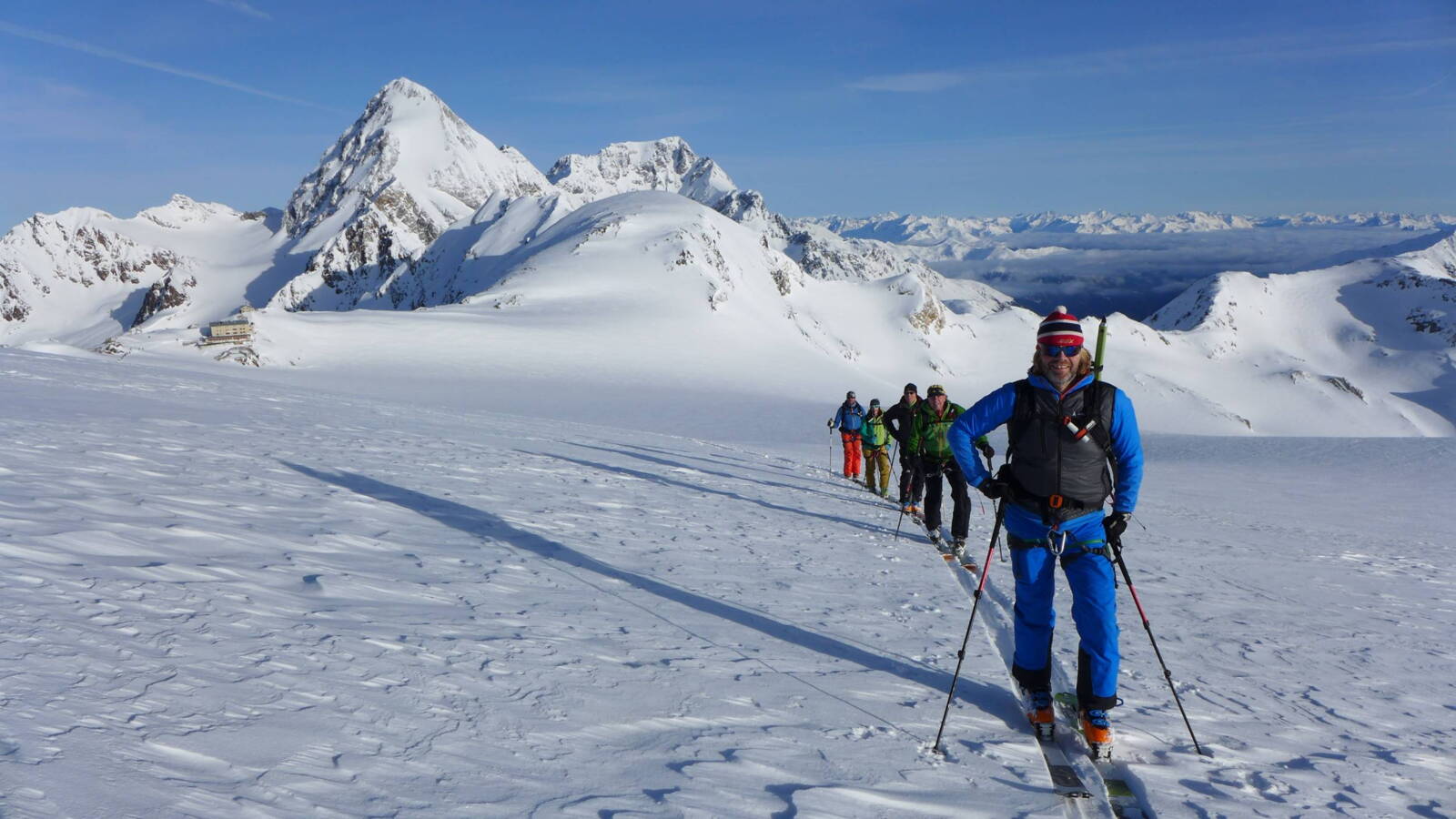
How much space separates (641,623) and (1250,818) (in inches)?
175

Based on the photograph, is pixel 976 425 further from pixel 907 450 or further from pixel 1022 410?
pixel 907 450

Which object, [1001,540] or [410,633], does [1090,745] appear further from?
[1001,540]

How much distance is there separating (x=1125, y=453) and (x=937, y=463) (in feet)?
20.6

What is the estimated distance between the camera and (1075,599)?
18.7ft

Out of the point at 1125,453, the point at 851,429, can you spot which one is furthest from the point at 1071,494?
the point at 851,429

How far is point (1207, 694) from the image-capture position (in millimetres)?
6520

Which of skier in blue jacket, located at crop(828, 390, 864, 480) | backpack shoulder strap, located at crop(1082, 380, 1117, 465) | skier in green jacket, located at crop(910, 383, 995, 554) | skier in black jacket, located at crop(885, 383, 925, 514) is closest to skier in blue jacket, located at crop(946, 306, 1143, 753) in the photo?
backpack shoulder strap, located at crop(1082, 380, 1117, 465)

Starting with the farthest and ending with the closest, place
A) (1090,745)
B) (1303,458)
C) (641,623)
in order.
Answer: (1303,458) < (641,623) < (1090,745)

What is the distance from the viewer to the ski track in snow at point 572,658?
4.23 meters

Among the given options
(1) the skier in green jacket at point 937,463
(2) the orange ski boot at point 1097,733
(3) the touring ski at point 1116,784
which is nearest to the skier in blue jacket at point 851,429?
(1) the skier in green jacket at point 937,463

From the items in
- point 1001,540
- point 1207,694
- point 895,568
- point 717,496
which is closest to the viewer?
point 1207,694

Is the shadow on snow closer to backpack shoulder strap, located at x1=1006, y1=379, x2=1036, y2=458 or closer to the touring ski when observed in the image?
the touring ski

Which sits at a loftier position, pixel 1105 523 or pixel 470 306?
pixel 470 306

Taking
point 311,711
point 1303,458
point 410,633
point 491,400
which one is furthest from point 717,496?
point 491,400
